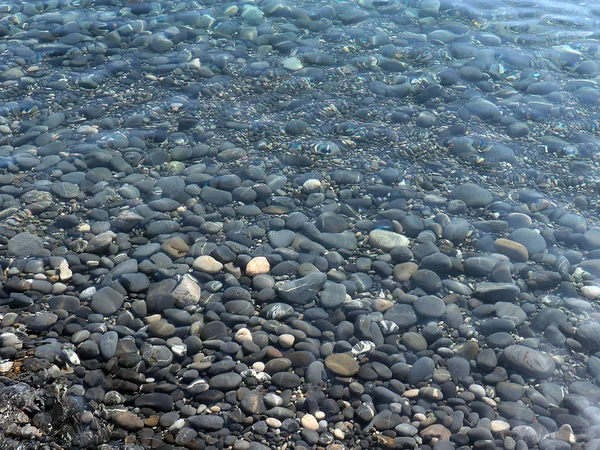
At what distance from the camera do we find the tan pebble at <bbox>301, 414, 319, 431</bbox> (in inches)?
96.2

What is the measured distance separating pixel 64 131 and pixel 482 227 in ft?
9.58

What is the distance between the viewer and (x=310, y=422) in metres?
2.46

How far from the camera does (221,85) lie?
4684 millimetres

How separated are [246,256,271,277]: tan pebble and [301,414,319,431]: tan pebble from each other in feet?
2.97

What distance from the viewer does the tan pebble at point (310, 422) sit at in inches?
96.2

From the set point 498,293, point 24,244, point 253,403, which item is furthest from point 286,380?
point 24,244

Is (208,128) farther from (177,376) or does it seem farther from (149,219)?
(177,376)

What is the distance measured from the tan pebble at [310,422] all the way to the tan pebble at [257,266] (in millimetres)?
906

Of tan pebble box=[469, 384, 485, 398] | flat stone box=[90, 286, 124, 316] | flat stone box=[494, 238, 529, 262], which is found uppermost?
flat stone box=[494, 238, 529, 262]

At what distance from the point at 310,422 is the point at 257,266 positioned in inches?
38.5

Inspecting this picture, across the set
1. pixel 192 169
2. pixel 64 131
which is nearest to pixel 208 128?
pixel 192 169

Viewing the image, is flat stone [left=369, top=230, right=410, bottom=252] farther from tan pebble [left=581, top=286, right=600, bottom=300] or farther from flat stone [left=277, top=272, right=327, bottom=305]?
tan pebble [left=581, top=286, right=600, bottom=300]

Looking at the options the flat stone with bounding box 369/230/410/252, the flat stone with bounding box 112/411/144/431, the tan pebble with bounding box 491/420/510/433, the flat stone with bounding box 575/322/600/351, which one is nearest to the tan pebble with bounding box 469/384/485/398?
the tan pebble with bounding box 491/420/510/433

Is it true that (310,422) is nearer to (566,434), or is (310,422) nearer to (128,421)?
(128,421)
